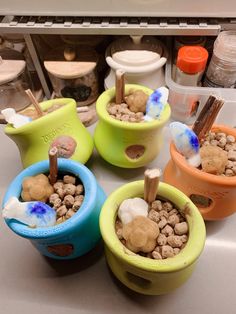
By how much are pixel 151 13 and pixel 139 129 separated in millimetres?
218

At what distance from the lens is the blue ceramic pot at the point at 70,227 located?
1.07 feet

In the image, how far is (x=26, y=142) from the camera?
1.40ft

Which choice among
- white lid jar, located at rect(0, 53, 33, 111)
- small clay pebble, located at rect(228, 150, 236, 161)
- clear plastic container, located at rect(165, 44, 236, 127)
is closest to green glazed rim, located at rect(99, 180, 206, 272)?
small clay pebble, located at rect(228, 150, 236, 161)

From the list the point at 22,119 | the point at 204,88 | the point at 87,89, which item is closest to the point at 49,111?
the point at 22,119

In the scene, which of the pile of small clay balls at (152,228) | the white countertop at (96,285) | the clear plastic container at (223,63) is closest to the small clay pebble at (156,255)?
the pile of small clay balls at (152,228)

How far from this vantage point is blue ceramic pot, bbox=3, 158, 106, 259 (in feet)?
1.07

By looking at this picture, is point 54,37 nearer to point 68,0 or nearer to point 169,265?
point 68,0

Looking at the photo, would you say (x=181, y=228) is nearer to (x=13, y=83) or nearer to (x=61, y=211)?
(x=61, y=211)

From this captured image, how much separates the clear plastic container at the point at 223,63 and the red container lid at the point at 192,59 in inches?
1.2

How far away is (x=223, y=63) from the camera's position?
50 cm

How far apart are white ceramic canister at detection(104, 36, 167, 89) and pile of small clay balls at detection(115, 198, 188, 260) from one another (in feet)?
0.83

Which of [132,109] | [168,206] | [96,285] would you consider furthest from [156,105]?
[96,285]

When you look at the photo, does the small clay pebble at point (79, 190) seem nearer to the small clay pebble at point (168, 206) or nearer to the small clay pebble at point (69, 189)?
the small clay pebble at point (69, 189)

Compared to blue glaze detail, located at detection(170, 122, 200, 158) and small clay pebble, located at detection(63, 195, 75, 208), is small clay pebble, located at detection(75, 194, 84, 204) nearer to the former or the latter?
small clay pebble, located at detection(63, 195, 75, 208)
